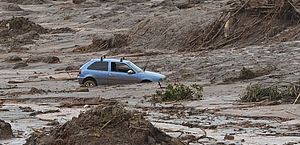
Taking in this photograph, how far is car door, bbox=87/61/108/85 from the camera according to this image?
30.2 metres

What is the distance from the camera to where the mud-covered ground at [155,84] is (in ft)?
56.7

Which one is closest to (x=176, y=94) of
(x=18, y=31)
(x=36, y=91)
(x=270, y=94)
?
(x=270, y=94)

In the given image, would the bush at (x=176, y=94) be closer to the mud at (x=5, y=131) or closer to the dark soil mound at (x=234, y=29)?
the mud at (x=5, y=131)

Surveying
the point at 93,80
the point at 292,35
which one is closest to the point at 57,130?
the point at 93,80

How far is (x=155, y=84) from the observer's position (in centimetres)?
2933

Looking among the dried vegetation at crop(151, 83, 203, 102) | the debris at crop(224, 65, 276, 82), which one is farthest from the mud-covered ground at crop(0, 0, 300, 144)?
the dried vegetation at crop(151, 83, 203, 102)

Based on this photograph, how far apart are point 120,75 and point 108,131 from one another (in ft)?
57.2

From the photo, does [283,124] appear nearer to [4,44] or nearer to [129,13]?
[4,44]

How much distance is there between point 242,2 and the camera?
43.5 meters

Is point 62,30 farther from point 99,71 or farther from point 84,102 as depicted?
point 84,102

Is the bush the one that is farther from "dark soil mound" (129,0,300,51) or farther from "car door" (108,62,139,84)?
"dark soil mound" (129,0,300,51)

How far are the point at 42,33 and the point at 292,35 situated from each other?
25.1 meters

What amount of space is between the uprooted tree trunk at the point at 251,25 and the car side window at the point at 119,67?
37.1 ft

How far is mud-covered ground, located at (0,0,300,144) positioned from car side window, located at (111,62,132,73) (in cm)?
87
